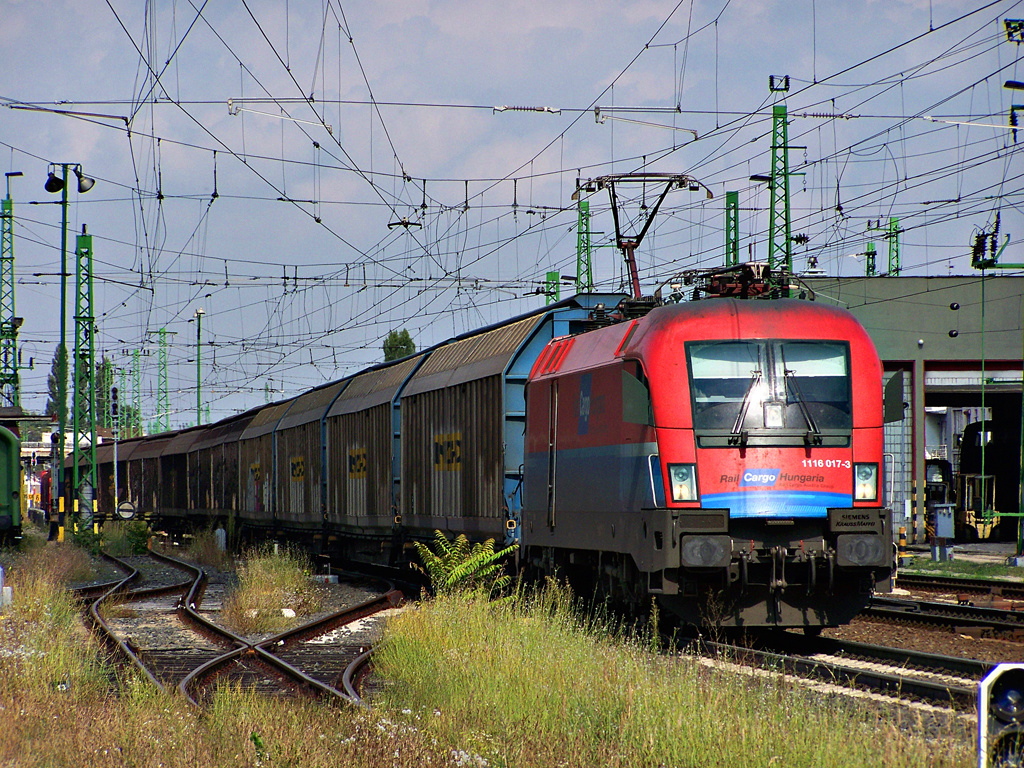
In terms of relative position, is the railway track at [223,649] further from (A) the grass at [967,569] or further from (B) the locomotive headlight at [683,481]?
(A) the grass at [967,569]

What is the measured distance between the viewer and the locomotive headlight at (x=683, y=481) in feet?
34.3

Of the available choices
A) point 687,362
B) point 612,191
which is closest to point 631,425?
point 687,362

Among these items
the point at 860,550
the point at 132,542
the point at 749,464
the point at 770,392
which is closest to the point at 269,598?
the point at 749,464

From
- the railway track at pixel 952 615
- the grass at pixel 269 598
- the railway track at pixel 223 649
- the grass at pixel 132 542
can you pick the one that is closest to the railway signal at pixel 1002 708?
the railway track at pixel 223 649

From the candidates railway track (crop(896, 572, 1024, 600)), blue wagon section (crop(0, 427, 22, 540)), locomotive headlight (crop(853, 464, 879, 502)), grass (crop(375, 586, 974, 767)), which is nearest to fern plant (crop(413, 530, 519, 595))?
grass (crop(375, 586, 974, 767))

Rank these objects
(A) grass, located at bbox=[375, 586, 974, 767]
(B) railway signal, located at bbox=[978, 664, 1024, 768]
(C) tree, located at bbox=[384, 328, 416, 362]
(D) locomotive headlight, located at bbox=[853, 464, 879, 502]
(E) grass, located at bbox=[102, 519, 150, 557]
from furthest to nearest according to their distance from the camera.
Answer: (C) tree, located at bbox=[384, 328, 416, 362] < (E) grass, located at bbox=[102, 519, 150, 557] < (D) locomotive headlight, located at bbox=[853, 464, 879, 502] < (A) grass, located at bbox=[375, 586, 974, 767] < (B) railway signal, located at bbox=[978, 664, 1024, 768]

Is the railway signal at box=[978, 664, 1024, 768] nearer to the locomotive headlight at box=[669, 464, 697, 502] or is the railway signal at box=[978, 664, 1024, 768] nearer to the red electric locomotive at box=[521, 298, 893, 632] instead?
the red electric locomotive at box=[521, 298, 893, 632]

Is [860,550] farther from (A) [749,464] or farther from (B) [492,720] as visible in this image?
(B) [492,720]

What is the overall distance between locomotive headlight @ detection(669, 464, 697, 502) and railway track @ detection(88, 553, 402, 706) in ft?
11.1

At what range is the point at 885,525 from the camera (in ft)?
34.8

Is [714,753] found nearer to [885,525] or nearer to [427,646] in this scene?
[427,646]

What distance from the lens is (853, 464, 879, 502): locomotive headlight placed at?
1072 cm

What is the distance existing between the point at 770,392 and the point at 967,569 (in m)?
14.3

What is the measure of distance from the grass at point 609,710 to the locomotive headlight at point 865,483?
8.09ft
